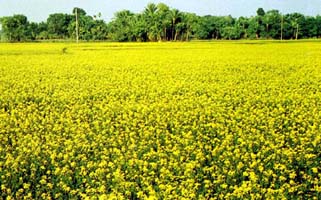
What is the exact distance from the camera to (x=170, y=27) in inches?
3809

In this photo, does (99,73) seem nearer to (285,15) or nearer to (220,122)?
(220,122)

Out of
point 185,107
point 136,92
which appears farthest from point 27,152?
point 136,92

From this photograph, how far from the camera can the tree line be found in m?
93.8

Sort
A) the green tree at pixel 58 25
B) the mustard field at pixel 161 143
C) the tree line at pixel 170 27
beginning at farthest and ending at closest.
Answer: the green tree at pixel 58 25
the tree line at pixel 170 27
the mustard field at pixel 161 143

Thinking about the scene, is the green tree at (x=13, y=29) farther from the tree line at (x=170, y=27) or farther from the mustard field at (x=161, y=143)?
the mustard field at (x=161, y=143)

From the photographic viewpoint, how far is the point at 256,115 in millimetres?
12891

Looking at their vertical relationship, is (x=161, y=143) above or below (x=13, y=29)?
below

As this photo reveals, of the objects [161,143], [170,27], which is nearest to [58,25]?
[170,27]

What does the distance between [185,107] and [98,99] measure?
3705 mm

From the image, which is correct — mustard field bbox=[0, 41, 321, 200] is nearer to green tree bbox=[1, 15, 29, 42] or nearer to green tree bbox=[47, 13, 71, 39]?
green tree bbox=[1, 15, 29, 42]

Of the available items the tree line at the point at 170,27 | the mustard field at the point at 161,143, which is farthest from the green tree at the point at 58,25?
the mustard field at the point at 161,143

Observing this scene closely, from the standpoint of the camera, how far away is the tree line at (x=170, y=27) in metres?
93.8

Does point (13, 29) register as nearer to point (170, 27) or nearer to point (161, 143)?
point (170, 27)

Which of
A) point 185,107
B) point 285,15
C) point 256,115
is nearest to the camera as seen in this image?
point 256,115
